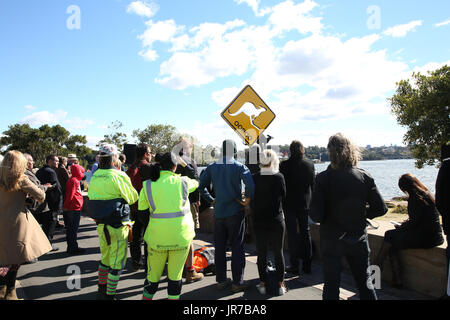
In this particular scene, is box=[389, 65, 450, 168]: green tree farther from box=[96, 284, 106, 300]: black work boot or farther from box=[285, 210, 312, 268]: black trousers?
box=[96, 284, 106, 300]: black work boot

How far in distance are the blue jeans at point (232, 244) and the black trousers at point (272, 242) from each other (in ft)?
0.83

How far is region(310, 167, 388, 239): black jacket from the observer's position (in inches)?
117

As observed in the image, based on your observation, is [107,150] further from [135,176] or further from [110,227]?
[135,176]

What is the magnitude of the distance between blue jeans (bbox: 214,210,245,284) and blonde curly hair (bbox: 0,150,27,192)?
268 cm

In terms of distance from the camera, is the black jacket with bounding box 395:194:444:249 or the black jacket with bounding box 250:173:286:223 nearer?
the black jacket with bounding box 395:194:444:249

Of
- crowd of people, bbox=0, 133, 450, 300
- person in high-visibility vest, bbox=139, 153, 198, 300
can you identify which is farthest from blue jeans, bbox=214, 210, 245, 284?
person in high-visibility vest, bbox=139, 153, 198, 300

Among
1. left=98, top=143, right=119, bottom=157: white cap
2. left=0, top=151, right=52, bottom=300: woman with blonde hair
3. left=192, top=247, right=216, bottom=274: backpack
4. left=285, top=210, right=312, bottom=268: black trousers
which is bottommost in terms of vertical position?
left=192, top=247, right=216, bottom=274: backpack

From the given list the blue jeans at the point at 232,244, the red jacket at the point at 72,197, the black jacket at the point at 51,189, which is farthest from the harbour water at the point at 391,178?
the black jacket at the point at 51,189

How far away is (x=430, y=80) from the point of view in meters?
25.9

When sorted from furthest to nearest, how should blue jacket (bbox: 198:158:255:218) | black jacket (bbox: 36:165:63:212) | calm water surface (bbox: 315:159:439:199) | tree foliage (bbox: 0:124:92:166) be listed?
tree foliage (bbox: 0:124:92:166) → calm water surface (bbox: 315:159:439:199) → black jacket (bbox: 36:165:63:212) → blue jacket (bbox: 198:158:255:218)

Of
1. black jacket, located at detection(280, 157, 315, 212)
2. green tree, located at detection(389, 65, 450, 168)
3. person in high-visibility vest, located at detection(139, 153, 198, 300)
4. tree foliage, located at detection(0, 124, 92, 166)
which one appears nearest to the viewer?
person in high-visibility vest, located at detection(139, 153, 198, 300)
